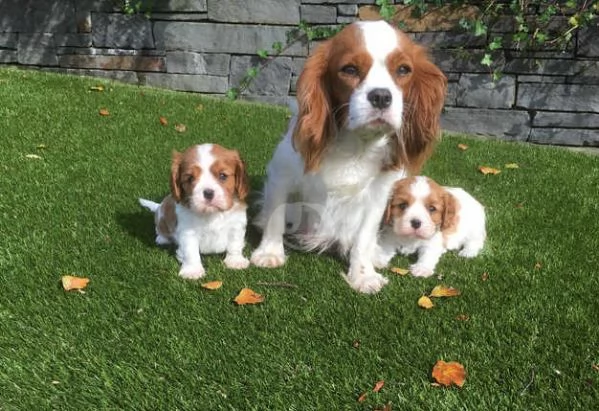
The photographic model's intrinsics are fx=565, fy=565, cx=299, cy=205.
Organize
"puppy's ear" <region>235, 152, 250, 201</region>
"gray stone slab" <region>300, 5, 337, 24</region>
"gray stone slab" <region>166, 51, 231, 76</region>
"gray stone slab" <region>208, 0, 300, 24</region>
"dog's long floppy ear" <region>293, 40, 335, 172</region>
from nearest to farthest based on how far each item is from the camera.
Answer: "dog's long floppy ear" <region>293, 40, 335, 172</region> → "puppy's ear" <region>235, 152, 250, 201</region> → "gray stone slab" <region>300, 5, 337, 24</region> → "gray stone slab" <region>208, 0, 300, 24</region> → "gray stone slab" <region>166, 51, 231, 76</region>

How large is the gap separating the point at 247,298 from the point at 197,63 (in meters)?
→ 5.41

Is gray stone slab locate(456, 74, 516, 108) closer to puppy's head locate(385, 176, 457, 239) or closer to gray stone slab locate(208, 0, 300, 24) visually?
gray stone slab locate(208, 0, 300, 24)

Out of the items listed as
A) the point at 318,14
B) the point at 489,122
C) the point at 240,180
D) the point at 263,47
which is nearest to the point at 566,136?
the point at 489,122

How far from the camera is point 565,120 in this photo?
6730 millimetres

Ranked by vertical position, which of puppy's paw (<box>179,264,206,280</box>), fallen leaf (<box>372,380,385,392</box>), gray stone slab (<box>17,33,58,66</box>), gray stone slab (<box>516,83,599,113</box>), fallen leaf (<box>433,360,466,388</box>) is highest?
gray stone slab (<box>17,33,58,66</box>)

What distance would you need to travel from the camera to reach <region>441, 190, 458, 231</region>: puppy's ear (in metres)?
3.86

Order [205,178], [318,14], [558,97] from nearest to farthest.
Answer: [205,178] < [558,97] < [318,14]

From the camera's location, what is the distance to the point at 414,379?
2451 millimetres

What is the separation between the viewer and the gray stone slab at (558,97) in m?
6.54

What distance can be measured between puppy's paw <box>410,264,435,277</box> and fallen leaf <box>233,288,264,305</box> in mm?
1036

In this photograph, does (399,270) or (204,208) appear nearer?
(204,208)

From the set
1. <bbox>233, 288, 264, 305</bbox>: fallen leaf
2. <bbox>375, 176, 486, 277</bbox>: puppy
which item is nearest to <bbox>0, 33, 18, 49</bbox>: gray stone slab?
<bbox>375, 176, 486, 277</bbox>: puppy

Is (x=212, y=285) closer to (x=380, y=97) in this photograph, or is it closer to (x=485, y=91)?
(x=380, y=97)


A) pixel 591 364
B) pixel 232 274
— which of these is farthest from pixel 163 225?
pixel 591 364
